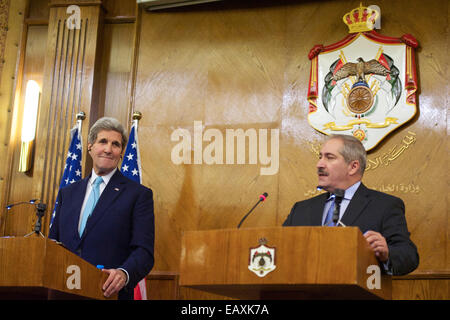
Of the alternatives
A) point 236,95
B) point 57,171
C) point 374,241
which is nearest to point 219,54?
point 236,95

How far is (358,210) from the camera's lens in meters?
3.23

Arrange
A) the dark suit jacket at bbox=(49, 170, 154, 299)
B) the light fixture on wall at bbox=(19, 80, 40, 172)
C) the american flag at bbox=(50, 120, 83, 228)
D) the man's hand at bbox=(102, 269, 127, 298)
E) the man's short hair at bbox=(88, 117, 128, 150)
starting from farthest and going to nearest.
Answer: the light fixture on wall at bbox=(19, 80, 40, 172) < the american flag at bbox=(50, 120, 83, 228) < the man's short hair at bbox=(88, 117, 128, 150) < the dark suit jacket at bbox=(49, 170, 154, 299) < the man's hand at bbox=(102, 269, 127, 298)

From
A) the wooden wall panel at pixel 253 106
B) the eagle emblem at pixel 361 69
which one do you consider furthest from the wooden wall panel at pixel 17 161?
the eagle emblem at pixel 361 69

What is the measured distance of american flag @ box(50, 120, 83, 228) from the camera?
5.98m

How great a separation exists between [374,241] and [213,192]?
3455 mm

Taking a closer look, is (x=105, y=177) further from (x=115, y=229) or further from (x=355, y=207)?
(x=355, y=207)

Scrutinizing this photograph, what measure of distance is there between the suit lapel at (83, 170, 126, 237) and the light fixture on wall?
2928mm

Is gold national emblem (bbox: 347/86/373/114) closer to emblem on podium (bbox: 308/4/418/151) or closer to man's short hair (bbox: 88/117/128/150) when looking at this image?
emblem on podium (bbox: 308/4/418/151)

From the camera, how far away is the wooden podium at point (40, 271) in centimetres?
273

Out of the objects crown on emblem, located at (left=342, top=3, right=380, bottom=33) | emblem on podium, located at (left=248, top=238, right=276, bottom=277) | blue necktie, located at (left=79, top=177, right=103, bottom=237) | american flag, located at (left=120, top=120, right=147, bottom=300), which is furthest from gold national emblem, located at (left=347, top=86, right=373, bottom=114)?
→ emblem on podium, located at (left=248, top=238, right=276, bottom=277)

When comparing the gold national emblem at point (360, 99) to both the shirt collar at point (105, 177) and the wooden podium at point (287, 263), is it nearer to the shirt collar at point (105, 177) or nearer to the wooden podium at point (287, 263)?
the shirt collar at point (105, 177)

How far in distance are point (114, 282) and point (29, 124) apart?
379 centimetres

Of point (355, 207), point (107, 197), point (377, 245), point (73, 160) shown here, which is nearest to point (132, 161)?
point (73, 160)

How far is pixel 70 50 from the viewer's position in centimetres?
666
